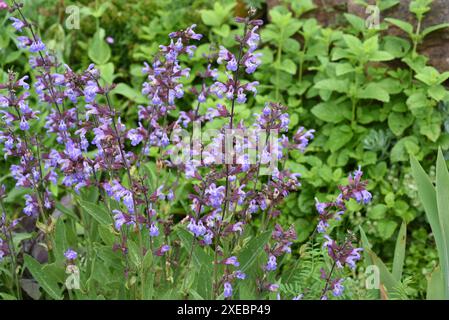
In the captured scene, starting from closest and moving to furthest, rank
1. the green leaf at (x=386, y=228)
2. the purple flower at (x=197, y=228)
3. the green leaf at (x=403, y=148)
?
the purple flower at (x=197, y=228)
the green leaf at (x=386, y=228)
the green leaf at (x=403, y=148)

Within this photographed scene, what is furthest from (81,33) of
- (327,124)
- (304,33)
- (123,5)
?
(327,124)

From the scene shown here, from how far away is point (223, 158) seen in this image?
6.76 ft

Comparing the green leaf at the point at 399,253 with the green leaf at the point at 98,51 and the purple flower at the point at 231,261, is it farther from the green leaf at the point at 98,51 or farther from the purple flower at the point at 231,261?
the green leaf at the point at 98,51

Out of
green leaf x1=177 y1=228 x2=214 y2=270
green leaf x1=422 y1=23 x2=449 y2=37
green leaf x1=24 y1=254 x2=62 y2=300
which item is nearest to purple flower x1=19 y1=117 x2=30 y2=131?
green leaf x1=24 y1=254 x2=62 y2=300

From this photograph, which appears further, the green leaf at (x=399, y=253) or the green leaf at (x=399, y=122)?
the green leaf at (x=399, y=122)

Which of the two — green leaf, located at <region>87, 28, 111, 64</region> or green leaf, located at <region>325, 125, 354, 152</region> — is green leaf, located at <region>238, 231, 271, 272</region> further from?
green leaf, located at <region>87, 28, 111, 64</region>

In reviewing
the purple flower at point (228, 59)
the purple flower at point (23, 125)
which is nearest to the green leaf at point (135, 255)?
the purple flower at point (23, 125)

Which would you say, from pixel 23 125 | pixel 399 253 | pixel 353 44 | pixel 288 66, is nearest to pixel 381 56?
pixel 353 44

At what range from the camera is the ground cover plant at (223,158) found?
7.20ft

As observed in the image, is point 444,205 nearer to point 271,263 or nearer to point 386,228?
point 271,263

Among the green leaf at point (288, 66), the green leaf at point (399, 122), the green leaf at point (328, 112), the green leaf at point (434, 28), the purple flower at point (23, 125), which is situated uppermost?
the green leaf at point (434, 28)

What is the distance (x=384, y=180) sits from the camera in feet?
11.6

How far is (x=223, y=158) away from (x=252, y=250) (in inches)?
15.2
